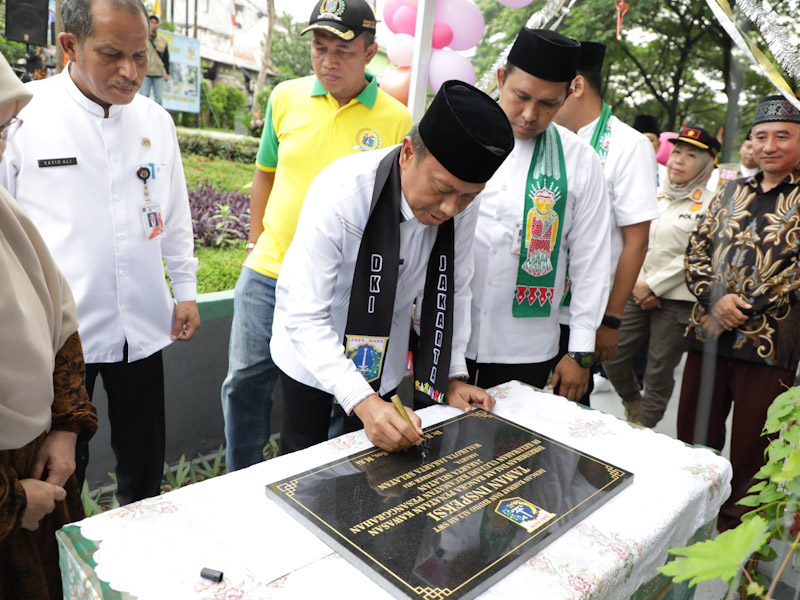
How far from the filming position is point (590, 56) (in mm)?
2537

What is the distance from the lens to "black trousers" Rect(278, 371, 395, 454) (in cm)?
175

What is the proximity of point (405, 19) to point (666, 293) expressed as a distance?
215 centimetres

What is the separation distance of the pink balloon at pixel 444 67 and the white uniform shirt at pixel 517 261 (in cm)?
131

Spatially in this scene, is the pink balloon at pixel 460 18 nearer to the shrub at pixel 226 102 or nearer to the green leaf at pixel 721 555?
the shrub at pixel 226 102

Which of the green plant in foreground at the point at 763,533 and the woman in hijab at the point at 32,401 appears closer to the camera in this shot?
the green plant in foreground at the point at 763,533

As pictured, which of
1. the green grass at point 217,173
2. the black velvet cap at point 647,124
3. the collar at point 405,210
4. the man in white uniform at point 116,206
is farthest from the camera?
the green grass at point 217,173

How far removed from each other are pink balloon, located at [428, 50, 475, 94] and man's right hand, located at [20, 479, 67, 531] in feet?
8.69

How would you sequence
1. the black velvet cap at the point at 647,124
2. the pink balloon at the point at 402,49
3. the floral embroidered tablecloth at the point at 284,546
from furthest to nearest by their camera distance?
the black velvet cap at the point at 647,124 → the pink balloon at the point at 402,49 → the floral embroidered tablecloth at the point at 284,546

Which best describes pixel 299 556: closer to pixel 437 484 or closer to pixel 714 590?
pixel 437 484

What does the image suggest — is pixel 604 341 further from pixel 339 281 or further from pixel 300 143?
pixel 300 143

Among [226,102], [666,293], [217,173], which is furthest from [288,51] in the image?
[666,293]

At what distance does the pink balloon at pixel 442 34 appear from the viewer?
324cm

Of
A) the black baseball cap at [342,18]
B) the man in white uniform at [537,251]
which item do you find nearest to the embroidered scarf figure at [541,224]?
the man in white uniform at [537,251]

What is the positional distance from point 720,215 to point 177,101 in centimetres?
384
